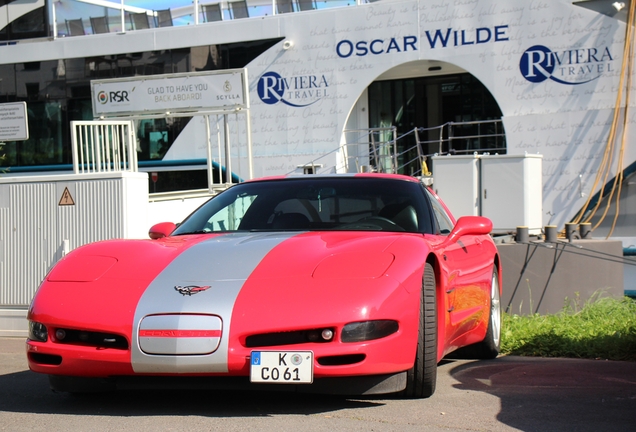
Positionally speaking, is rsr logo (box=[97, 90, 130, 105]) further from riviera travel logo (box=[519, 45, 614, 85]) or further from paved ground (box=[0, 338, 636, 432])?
paved ground (box=[0, 338, 636, 432])

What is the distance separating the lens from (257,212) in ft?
18.7

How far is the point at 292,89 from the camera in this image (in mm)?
19984

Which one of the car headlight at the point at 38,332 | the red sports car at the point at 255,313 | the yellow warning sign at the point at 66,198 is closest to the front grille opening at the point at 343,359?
the red sports car at the point at 255,313

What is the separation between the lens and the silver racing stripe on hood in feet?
13.2

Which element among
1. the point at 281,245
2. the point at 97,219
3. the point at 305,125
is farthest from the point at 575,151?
the point at 281,245

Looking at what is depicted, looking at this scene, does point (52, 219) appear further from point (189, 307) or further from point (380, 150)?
point (380, 150)

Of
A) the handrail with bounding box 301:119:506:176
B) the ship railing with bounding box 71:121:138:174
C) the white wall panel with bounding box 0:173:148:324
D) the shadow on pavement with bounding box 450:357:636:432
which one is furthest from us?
the handrail with bounding box 301:119:506:176

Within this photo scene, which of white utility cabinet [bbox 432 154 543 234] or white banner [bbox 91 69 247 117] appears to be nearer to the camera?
white utility cabinet [bbox 432 154 543 234]

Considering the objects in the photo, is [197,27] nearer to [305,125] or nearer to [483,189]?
[305,125]

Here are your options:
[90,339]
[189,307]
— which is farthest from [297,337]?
[90,339]

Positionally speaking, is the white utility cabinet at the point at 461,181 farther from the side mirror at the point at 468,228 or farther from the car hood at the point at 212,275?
the car hood at the point at 212,275

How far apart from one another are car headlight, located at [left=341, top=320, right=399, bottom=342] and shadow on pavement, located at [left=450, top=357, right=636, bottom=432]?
69 centimetres

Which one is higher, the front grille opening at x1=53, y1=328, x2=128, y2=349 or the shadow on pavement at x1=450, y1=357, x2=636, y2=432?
the front grille opening at x1=53, y1=328, x2=128, y2=349

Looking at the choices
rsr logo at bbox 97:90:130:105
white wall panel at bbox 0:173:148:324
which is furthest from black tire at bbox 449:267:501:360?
rsr logo at bbox 97:90:130:105
